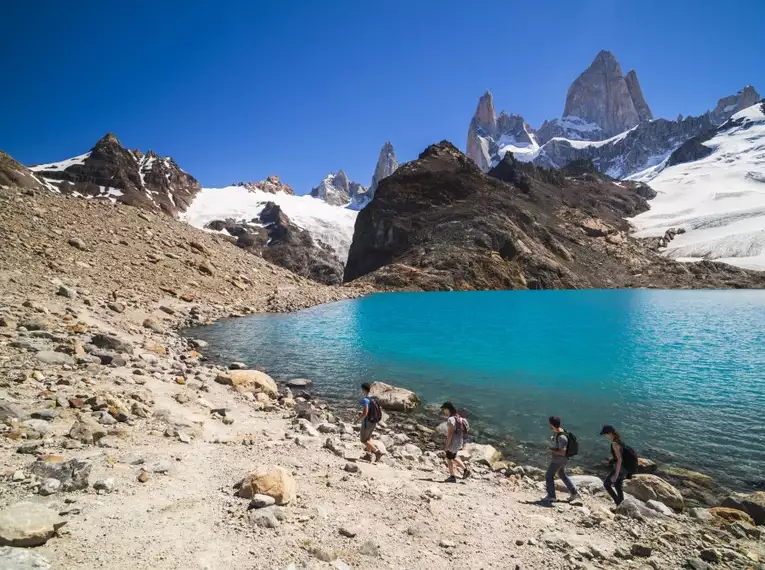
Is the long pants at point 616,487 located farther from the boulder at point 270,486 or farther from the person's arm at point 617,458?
the boulder at point 270,486

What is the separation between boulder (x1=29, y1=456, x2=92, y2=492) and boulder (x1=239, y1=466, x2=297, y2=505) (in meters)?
2.42

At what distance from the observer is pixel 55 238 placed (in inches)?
1192

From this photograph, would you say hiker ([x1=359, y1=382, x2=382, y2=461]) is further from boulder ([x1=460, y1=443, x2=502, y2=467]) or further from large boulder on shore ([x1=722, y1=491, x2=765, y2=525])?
large boulder on shore ([x1=722, y1=491, x2=765, y2=525])

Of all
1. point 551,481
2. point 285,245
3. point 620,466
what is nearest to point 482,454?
point 551,481

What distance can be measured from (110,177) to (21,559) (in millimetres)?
197995

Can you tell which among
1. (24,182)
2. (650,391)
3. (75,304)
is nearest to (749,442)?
(650,391)

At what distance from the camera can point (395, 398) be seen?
1582 cm

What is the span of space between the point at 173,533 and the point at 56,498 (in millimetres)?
1874

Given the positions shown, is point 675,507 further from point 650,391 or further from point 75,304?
point 75,304

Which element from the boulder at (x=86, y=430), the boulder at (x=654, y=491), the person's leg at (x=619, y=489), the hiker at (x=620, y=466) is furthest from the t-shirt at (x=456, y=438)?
the boulder at (x=86, y=430)

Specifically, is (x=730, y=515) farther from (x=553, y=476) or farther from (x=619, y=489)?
(x=553, y=476)

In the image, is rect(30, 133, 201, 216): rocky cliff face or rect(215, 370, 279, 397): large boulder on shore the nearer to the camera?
rect(215, 370, 279, 397): large boulder on shore

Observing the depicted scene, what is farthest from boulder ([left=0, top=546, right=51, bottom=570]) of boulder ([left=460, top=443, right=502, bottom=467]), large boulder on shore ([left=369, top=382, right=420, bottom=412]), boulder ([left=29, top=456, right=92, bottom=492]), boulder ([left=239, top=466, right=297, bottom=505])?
large boulder on shore ([left=369, top=382, right=420, bottom=412])

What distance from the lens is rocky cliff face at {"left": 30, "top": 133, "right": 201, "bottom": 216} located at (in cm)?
15538
